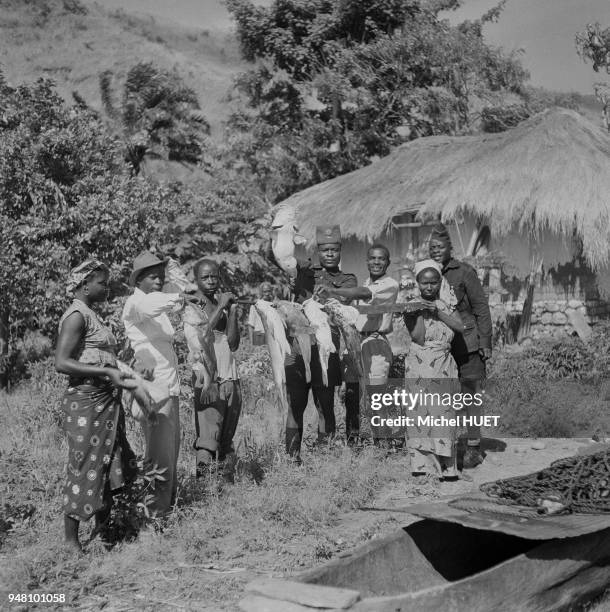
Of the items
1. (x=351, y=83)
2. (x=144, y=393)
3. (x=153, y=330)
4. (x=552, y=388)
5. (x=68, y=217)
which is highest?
(x=351, y=83)

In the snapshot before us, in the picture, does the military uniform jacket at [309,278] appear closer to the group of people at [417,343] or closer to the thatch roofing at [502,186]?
the group of people at [417,343]

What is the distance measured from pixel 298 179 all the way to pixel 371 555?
13.3 metres

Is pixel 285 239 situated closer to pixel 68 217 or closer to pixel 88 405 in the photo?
pixel 88 405

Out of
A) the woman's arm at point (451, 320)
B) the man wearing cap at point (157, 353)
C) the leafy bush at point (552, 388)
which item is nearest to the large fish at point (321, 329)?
the woman's arm at point (451, 320)

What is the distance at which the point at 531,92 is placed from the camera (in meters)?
16.7

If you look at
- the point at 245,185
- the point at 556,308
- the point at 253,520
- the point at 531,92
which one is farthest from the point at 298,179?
the point at 253,520

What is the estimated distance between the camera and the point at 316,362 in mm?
5609

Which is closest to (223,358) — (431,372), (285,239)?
(285,239)

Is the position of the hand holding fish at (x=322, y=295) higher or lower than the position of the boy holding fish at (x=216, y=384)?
higher

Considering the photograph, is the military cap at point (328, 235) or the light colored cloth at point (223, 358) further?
the military cap at point (328, 235)

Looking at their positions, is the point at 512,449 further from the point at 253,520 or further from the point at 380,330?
the point at 253,520

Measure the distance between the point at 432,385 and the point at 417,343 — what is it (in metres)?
0.31

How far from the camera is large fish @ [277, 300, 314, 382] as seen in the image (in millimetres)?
5273

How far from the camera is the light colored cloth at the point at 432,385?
211 inches
